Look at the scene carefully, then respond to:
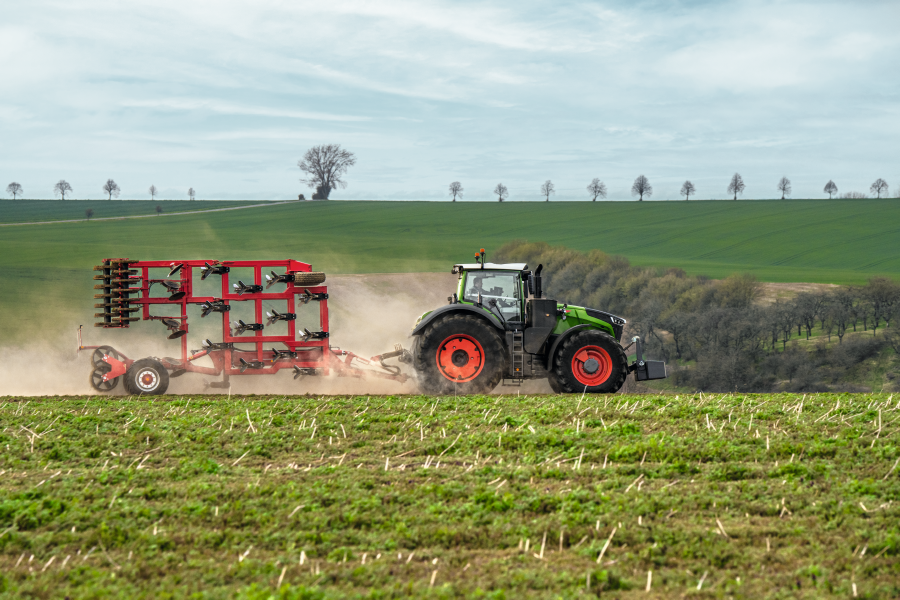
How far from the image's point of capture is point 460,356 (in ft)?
46.6

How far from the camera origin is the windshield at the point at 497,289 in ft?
47.7

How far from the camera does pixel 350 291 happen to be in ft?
121

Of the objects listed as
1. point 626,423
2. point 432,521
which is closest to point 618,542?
point 432,521

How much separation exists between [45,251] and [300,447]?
47.1 meters

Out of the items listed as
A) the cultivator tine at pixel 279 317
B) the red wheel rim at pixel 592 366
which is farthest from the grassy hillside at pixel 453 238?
the red wheel rim at pixel 592 366

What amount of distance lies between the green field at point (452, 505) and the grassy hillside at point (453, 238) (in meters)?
27.3

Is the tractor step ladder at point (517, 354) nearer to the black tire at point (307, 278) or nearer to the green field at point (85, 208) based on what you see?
the black tire at point (307, 278)

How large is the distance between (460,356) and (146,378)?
6.32 m

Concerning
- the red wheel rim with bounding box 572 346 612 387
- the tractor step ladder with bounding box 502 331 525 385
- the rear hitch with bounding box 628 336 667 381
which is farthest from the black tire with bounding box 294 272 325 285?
the rear hitch with bounding box 628 336 667 381

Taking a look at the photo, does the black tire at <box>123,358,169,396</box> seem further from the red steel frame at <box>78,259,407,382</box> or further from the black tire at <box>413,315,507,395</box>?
the black tire at <box>413,315,507,395</box>

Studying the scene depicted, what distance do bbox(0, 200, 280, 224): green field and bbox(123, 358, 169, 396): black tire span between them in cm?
6597

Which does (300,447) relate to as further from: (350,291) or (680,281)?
(350,291)

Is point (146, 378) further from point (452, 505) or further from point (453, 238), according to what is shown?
point (453, 238)

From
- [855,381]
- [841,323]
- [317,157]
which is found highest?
[317,157]
